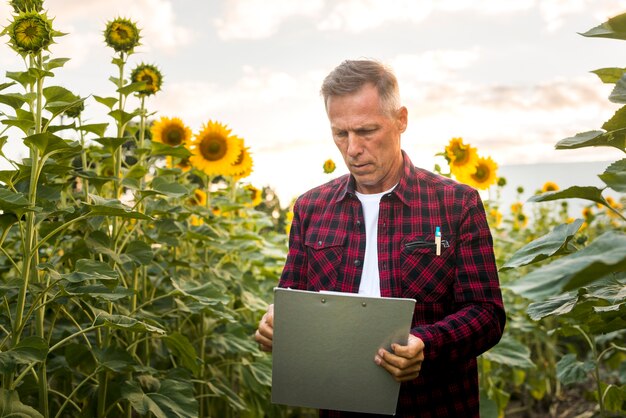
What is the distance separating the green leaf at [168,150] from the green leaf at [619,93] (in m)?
1.40

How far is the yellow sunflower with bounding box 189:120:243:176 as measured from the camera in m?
3.01

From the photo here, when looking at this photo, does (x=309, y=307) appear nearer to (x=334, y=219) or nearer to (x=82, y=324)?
(x=334, y=219)

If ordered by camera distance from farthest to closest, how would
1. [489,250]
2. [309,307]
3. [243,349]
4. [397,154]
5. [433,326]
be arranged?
[243,349] < [397,154] < [489,250] < [433,326] < [309,307]

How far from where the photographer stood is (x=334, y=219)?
1960mm

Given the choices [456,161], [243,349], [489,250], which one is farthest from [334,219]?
[456,161]

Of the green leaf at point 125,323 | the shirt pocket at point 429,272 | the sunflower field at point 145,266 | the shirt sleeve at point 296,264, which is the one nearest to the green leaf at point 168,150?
the sunflower field at point 145,266

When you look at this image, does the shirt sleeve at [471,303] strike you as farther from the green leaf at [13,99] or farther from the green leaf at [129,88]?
the green leaf at [13,99]

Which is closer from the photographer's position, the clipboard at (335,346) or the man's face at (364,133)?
the clipboard at (335,346)

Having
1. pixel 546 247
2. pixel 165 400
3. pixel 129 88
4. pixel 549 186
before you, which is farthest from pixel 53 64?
pixel 549 186

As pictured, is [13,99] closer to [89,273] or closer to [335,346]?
[89,273]

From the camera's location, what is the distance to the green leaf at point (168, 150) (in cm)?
215

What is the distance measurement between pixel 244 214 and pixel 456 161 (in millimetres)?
1332

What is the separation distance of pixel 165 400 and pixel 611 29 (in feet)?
4.69

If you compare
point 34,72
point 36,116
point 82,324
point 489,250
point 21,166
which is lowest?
point 82,324
